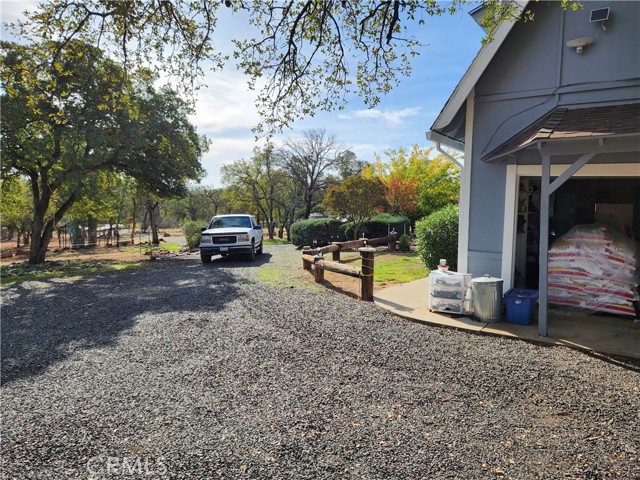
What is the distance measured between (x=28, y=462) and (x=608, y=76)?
27.6 ft

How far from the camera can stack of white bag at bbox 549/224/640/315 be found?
5938 mm

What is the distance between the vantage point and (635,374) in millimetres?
4125

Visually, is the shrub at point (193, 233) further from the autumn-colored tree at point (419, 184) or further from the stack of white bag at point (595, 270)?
the stack of white bag at point (595, 270)

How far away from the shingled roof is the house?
0.5 inches

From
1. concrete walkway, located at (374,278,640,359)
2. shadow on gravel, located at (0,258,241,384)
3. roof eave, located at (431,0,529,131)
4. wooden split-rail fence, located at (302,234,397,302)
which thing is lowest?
shadow on gravel, located at (0,258,241,384)

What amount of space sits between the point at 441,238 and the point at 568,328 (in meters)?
4.79

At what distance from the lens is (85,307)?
26.1 feet

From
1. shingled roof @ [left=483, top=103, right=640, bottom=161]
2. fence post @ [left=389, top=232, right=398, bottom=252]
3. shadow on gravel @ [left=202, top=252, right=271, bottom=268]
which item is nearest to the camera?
shingled roof @ [left=483, top=103, right=640, bottom=161]

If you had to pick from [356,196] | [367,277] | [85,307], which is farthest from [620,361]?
[356,196]

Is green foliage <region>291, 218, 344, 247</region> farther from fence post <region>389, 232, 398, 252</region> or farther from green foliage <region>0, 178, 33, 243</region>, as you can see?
green foliage <region>0, 178, 33, 243</region>

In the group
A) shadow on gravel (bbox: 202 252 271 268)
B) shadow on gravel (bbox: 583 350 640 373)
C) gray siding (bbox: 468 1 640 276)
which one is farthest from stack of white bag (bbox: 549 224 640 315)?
shadow on gravel (bbox: 202 252 271 268)

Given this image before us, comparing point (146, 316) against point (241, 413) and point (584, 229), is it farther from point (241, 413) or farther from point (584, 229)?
point (584, 229)

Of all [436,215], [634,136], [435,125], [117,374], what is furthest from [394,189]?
[117,374]

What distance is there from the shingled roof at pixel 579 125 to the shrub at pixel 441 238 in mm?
3937
